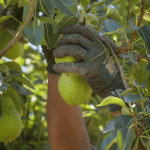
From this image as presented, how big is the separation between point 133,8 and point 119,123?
552 millimetres

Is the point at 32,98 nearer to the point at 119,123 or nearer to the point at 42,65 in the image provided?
the point at 42,65

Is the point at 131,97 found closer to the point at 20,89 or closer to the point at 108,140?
the point at 108,140

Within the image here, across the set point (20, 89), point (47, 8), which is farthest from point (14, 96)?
point (47, 8)

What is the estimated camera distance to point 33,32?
85 cm

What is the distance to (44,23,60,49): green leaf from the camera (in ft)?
3.07

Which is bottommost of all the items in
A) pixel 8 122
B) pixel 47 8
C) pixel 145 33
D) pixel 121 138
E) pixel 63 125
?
pixel 63 125

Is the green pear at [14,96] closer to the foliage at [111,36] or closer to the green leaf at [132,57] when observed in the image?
the foliage at [111,36]

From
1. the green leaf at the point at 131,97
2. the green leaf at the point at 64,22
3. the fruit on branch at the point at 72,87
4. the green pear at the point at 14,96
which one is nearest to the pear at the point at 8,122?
the green pear at the point at 14,96

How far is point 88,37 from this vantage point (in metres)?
0.98

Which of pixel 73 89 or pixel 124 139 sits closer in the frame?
pixel 124 139

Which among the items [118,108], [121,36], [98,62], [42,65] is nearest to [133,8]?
[121,36]

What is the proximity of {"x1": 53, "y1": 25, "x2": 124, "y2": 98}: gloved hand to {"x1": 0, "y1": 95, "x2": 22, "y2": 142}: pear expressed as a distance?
279 mm

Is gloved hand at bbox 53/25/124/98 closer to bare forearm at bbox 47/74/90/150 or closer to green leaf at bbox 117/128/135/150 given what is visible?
green leaf at bbox 117/128/135/150

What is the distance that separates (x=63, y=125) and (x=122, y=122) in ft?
3.25
